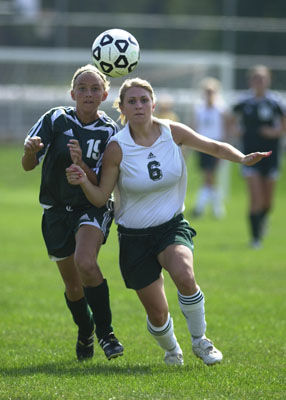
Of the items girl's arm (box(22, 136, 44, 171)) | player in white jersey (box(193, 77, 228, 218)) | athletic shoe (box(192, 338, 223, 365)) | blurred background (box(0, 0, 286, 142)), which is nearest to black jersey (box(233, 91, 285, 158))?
player in white jersey (box(193, 77, 228, 218))

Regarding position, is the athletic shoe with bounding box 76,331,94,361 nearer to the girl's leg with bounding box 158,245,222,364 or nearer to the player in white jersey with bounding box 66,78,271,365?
the player in white jersey with bounding box 66,78,271,365

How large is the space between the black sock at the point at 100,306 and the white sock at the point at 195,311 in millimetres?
517

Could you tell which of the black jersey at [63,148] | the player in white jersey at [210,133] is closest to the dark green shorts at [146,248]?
the black jersey at [63,148]

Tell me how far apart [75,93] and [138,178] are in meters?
0.77

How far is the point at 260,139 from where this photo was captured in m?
12.7

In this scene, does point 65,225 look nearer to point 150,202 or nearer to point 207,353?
point 150,202

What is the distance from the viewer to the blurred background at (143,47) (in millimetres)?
22703

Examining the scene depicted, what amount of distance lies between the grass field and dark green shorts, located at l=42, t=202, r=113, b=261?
31.0 inches

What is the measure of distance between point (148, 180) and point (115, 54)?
97 cm

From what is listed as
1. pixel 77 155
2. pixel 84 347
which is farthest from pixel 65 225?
pixel 84 347

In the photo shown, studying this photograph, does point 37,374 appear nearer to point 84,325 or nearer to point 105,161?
point 84,325

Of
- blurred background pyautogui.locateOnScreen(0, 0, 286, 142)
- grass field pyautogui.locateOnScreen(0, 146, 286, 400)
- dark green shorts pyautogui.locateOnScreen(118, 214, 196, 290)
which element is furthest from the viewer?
blurred background pyautogui.locateOnScreen(0, 0, 286, 142)

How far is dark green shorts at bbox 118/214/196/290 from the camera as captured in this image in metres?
5.57

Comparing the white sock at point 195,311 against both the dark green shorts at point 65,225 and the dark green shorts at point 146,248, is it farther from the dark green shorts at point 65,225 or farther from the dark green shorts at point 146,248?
the dark green shorts at point 65,225
